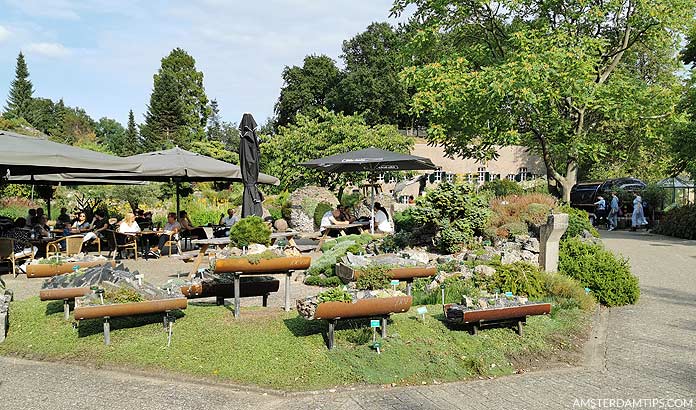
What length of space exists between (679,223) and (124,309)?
19.2m

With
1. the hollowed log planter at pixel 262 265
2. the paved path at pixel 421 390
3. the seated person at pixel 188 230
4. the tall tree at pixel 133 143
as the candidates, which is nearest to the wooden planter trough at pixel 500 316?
the paved path at pixel 421 390

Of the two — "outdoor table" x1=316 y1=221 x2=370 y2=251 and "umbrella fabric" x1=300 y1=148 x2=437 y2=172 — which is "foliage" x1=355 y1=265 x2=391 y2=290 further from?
"umbrella fabric" x1=300 y1=148 x2=437 y2=172

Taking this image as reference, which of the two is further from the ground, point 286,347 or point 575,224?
point 575,224

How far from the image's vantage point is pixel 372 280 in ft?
20.8

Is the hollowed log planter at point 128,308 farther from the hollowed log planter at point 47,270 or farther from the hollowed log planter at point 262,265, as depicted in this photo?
the hollowed log planter at point 47,270

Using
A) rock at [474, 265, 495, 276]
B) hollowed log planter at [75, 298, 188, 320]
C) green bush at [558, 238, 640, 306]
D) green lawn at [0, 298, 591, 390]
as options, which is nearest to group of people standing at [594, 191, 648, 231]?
green bush at [558, 238, 640, 306]

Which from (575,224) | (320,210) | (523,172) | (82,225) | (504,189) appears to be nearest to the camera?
(575,224)

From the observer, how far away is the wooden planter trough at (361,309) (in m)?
5.20

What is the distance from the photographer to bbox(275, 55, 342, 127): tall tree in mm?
52750

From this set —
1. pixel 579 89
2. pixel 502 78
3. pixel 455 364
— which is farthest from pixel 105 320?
pixel 579 89

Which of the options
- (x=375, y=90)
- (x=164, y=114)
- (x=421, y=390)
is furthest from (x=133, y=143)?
(x=421, y=390)

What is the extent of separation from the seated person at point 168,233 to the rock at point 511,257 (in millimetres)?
6829

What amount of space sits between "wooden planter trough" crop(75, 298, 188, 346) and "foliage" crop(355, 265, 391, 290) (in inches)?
75.1

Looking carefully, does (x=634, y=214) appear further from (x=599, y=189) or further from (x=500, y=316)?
(x=500, y=316)
